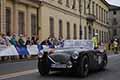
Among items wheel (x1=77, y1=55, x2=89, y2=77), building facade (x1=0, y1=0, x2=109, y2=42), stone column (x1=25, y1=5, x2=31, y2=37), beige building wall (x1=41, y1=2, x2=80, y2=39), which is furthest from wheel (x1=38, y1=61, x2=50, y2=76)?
beige building wall (x1=41, y1=2, x2=80, y2=39)

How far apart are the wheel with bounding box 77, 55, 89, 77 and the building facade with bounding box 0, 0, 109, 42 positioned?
17.2 metres

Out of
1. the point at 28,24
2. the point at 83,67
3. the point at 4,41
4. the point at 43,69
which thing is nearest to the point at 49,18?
the point at 28,24

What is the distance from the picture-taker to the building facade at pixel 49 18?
110 feet

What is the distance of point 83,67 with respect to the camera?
14.7 meters

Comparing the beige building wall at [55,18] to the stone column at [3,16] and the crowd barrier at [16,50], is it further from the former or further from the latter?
the crowd barrier at [16,50]

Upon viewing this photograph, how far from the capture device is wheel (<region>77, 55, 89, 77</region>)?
1445cm

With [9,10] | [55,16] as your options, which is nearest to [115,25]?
[55,16]

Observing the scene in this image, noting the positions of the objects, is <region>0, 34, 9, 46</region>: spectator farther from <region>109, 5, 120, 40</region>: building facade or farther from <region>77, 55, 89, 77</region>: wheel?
<region>109, 5, 120, 40</region>: building facade

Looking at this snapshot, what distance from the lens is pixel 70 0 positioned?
172ft

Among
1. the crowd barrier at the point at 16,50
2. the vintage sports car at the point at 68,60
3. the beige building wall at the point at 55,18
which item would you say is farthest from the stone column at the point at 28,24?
the vintage sports car at the point at 68,60

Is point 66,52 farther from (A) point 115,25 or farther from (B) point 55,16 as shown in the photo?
(A) point 115,25

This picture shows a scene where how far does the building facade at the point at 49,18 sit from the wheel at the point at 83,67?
678 inches

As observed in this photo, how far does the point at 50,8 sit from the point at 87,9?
2172cm

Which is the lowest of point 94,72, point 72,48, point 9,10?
point 94,72
